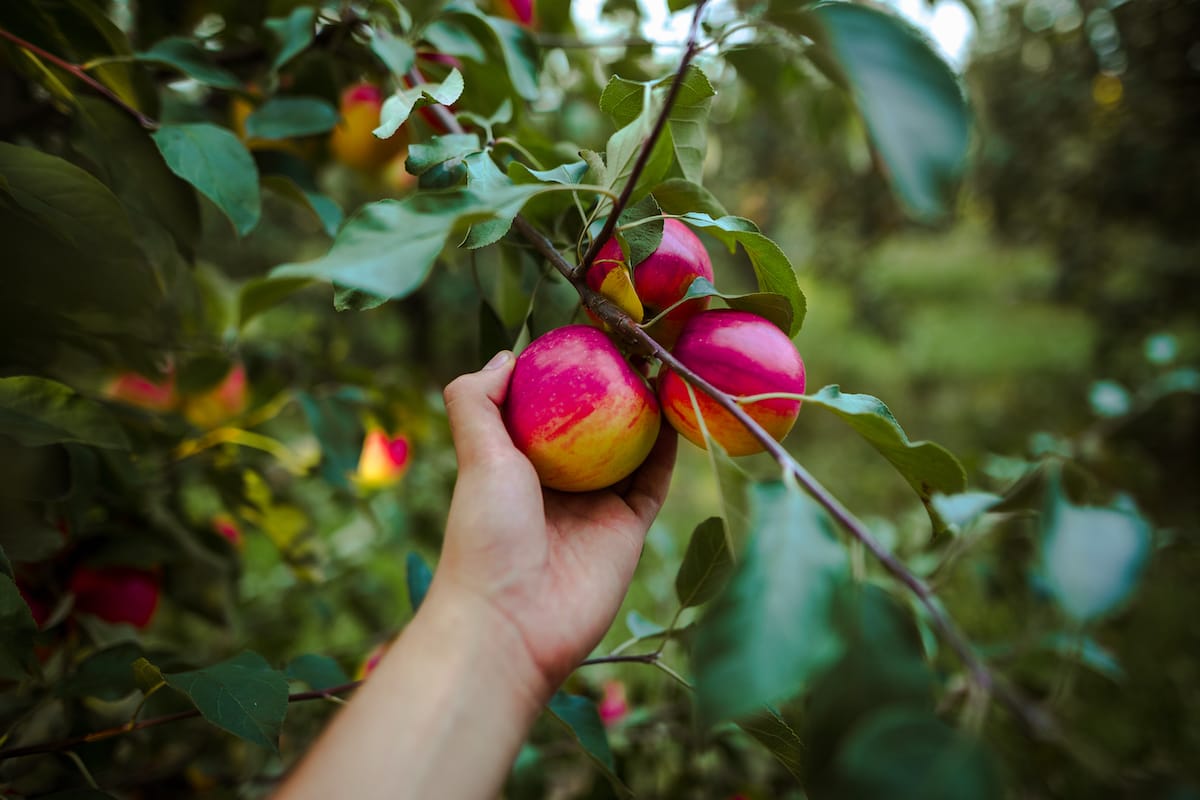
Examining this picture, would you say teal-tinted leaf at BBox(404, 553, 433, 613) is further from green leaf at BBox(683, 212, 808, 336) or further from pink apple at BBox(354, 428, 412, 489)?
pink apple at BBox(354, 428, 412, 489)

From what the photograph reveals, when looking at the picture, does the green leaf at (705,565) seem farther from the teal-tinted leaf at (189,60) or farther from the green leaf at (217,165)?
the teal-tinted leaf at (189,60)

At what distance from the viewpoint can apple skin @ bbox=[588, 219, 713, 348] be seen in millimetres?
568

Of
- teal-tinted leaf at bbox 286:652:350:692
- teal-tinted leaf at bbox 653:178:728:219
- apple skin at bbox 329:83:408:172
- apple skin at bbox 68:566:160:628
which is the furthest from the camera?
apple skin at bbox 329:83:408:172

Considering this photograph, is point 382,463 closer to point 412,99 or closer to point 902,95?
point 412,99

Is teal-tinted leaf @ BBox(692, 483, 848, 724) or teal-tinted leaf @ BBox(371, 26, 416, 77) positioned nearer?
teal-tinted leaf @ BBox(692, 483, 848, 724)

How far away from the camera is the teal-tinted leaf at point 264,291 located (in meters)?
0.37

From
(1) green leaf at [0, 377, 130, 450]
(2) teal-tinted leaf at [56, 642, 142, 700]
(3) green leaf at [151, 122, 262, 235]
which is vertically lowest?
(2) teal-tinted leaf at [56, 642, 142, 700]

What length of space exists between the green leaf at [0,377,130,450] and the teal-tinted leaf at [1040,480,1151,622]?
0.66 metres

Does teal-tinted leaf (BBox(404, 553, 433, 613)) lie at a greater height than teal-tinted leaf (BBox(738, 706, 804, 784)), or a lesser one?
lesser

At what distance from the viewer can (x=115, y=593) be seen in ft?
Result: 2.61

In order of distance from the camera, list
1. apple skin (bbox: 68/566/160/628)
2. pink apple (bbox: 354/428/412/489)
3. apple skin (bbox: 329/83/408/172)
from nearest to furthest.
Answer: apple skin (bbox: 68/566/160/628) → apple skin (bbox: 329/83/408/172) → pink apple (bbox: 354/428/412/489)

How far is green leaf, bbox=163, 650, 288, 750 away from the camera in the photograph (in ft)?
1.58

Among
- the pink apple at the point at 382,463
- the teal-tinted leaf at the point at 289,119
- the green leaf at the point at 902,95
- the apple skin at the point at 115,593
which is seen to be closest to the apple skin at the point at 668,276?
the green leaf at the point at 902,95

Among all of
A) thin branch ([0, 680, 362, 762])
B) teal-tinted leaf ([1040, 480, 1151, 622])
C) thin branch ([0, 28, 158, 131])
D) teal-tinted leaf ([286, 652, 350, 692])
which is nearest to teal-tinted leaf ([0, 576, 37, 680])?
thin branch ([0, 680, 362, 762])
